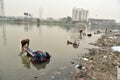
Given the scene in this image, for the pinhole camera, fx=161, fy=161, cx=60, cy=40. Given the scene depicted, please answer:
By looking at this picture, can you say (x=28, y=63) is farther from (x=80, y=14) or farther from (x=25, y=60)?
(x=80, y=14)

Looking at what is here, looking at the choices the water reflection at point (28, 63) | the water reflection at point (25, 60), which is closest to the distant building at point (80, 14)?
the water reflection at point (25, 60)

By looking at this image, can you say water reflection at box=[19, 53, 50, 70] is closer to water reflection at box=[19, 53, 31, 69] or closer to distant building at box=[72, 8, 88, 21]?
water reflection at box=[19, 53, 31, 69]

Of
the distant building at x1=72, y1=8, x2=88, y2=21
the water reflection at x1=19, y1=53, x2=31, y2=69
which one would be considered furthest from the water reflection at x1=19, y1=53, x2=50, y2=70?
the distant building at x1=72, y1=8, x2=88, y2=21

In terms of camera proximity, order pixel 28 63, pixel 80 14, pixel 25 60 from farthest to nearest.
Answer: pixel 80 14, pixel 25 60, pixel 28 63

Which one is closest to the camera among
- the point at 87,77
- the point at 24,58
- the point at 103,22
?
the point at 87,77

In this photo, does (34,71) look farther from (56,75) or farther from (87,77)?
(87,77)

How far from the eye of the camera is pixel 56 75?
31.1ft

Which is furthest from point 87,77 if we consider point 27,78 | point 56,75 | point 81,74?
point 27,78

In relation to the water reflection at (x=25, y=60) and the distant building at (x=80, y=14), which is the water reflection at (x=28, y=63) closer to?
the water reflection at (x=25, y=60)

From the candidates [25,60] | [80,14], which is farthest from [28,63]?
[80,14]

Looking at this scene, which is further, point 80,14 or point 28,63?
point 80,14

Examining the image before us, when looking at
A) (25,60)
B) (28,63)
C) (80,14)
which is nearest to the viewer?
(28,63)

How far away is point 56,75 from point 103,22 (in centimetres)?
12900

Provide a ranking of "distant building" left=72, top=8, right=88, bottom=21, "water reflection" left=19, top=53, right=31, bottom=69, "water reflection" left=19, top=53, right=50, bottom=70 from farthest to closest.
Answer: "distant building" left=72, top=8, right=88, bottom=21 → "water reflection" left=19, top=53, right=31, bottom=69 → "water reflection" left=19, top=53, right=50, bottom=70
